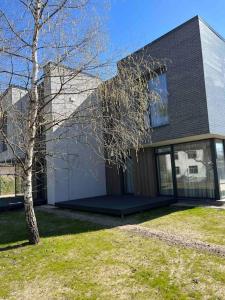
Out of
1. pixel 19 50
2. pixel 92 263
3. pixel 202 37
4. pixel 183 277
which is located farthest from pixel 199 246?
pixel 202 37

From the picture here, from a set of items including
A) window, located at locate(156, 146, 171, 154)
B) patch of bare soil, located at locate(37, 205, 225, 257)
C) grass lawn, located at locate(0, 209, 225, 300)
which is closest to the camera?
grass lawn, located at locate(0, 209, 225, 300)

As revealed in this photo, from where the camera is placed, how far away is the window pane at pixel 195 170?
1034cm

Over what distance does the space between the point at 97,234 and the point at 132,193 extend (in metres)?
6.24

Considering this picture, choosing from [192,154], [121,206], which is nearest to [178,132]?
[192,154]

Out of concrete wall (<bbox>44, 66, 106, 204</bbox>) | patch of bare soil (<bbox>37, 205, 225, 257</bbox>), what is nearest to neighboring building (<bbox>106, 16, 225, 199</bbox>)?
concrete wall (<bbox>44, 66, 106, 204</bbox>)

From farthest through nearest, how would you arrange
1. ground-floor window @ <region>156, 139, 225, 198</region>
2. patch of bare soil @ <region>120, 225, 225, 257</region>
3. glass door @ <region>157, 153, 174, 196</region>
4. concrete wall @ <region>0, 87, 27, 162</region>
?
glass door @ <region>157, 153, 174, 196</region>, ground-floor window @ <region>156, 139, 225, 198</region>, concrete wall @ <region>0, 87, 27, 162</region>, patch of bare soil @ <region>120, 225, 225, 257</region>

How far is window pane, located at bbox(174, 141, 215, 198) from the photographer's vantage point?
10336 mm

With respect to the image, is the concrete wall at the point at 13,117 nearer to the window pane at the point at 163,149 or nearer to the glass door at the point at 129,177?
the window pane at the point at 163,149

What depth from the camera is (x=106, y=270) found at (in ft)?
14.4

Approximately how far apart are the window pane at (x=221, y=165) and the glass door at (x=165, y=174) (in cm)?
201

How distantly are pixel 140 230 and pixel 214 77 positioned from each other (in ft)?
21.8

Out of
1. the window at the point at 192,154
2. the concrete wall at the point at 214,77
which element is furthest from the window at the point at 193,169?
the concrete wall at the point at 214,77

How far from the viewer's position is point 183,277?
154 inches

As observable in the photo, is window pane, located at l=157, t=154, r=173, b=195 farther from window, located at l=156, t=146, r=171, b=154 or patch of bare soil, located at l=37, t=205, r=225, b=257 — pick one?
patch of bare soil, located at l=37, t=205, r=225, b=257
